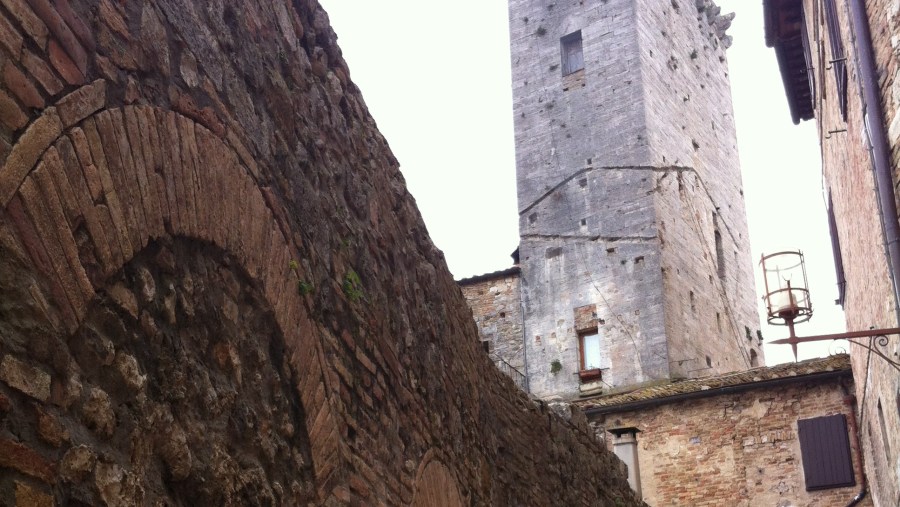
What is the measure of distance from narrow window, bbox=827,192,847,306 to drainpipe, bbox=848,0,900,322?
4662 mm

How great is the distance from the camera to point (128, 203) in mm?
2693

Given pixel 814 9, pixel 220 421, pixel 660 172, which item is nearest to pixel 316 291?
pixel 220 421

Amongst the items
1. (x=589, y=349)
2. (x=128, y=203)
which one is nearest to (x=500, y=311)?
(x=589, y=349)

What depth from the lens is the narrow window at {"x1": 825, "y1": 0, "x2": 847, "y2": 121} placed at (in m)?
7.42

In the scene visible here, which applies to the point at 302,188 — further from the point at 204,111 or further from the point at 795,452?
the point at 795,452

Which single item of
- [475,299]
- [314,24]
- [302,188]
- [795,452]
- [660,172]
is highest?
[660,172]

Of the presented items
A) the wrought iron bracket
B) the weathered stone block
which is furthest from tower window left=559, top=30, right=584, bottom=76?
the weathered stone block

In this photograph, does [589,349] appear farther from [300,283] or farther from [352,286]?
[300,283]

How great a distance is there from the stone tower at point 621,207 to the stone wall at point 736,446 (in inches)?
207

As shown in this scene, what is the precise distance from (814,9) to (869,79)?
317 centimetres

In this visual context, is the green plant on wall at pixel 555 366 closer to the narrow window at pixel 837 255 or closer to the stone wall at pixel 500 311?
the stone wall at pixel 500 311

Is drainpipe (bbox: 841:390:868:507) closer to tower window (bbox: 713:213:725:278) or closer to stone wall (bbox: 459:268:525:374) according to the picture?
stone wall (bbox: 459:268:525:374)

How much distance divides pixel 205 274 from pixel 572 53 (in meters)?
22.3

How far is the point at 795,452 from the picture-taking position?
15062mm
